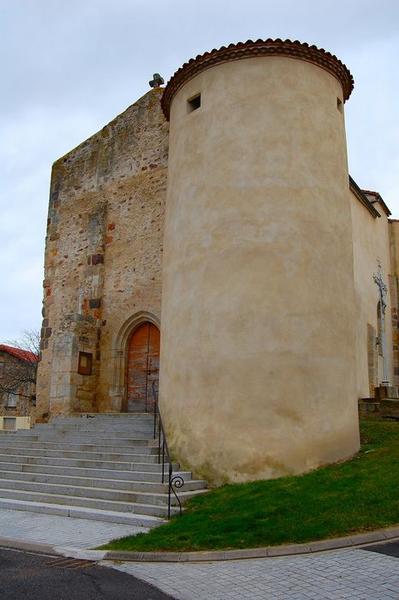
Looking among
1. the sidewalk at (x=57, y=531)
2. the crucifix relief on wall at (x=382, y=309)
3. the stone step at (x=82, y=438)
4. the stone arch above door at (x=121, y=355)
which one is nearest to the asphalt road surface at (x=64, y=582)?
the sidewalk at (x=57, y=531)

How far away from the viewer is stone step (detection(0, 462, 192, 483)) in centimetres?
954

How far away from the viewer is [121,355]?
636 inches

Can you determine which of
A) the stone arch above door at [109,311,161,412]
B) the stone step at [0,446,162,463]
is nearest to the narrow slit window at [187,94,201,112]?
the stone arch above door at [109,311,161,412]

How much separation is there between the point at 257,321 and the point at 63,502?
13.8 ft

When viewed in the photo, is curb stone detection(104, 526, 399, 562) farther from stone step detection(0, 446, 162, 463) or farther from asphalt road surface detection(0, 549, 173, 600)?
stone step detection(0, 446, 162, 463)

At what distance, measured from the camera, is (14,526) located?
26.7 ft

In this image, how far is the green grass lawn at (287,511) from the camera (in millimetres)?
6641

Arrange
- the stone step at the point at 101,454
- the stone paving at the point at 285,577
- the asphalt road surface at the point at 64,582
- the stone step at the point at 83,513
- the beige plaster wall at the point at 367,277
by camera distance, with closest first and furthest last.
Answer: the stone paving at the point at 285,577, the asphalt road surface at the point at 64,582, the stone step at the point at 83,513, the stone step at the point at 101,454, the beige plaster wall at the point at 367,277

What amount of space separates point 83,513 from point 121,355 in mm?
7774

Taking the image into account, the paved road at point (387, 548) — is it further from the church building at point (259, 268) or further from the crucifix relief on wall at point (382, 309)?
the crucifix relief on wall at point (382, 309)

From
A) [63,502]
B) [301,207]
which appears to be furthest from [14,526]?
[301,207]

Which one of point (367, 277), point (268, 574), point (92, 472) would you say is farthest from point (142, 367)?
point (268, 574)

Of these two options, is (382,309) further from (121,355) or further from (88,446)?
(88,446)

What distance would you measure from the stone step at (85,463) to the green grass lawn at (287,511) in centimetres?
121
